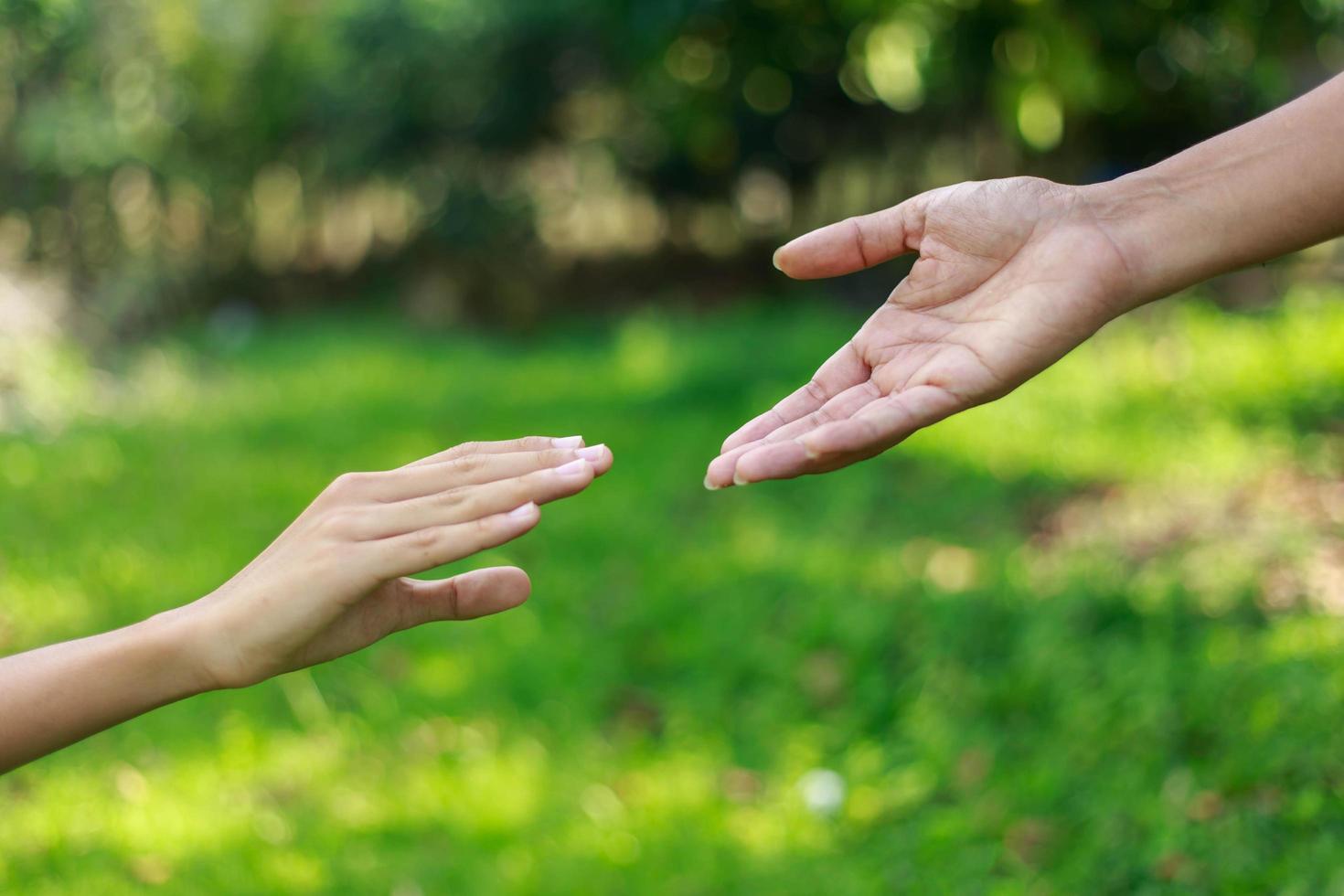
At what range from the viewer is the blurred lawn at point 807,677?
2.56 metres

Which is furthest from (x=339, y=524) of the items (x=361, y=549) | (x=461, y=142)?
(x=461, y=142)

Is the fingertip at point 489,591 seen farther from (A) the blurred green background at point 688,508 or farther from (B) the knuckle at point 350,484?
(A) the blurred green background at point 688,508

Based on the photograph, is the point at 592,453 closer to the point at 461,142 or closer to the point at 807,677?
the point at 807,677

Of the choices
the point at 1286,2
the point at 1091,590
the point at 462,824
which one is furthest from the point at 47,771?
the point at 1286,2

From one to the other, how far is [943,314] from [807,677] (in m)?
1.64

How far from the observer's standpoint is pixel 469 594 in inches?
66.4

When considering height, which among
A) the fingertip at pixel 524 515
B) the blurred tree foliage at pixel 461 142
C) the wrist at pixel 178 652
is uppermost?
the blurred tree foliage at pixel 461 142

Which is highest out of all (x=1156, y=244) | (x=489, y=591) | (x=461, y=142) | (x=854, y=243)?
(x=461, y=142)

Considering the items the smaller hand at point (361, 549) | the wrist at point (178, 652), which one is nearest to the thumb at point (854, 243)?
the smaller hand at point (361, 549)

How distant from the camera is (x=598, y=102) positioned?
9.48 metres

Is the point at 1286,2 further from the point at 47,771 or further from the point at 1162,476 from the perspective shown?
the point at 47,771

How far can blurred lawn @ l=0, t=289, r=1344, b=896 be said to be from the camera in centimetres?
256

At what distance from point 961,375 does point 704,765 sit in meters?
1.61

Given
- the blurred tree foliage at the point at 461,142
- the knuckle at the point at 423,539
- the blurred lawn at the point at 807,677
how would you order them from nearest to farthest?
the knuckle at the point at 423,539
the blurred lawn at the point at 807,677
the blurred tree foliage at the point at 461,142
